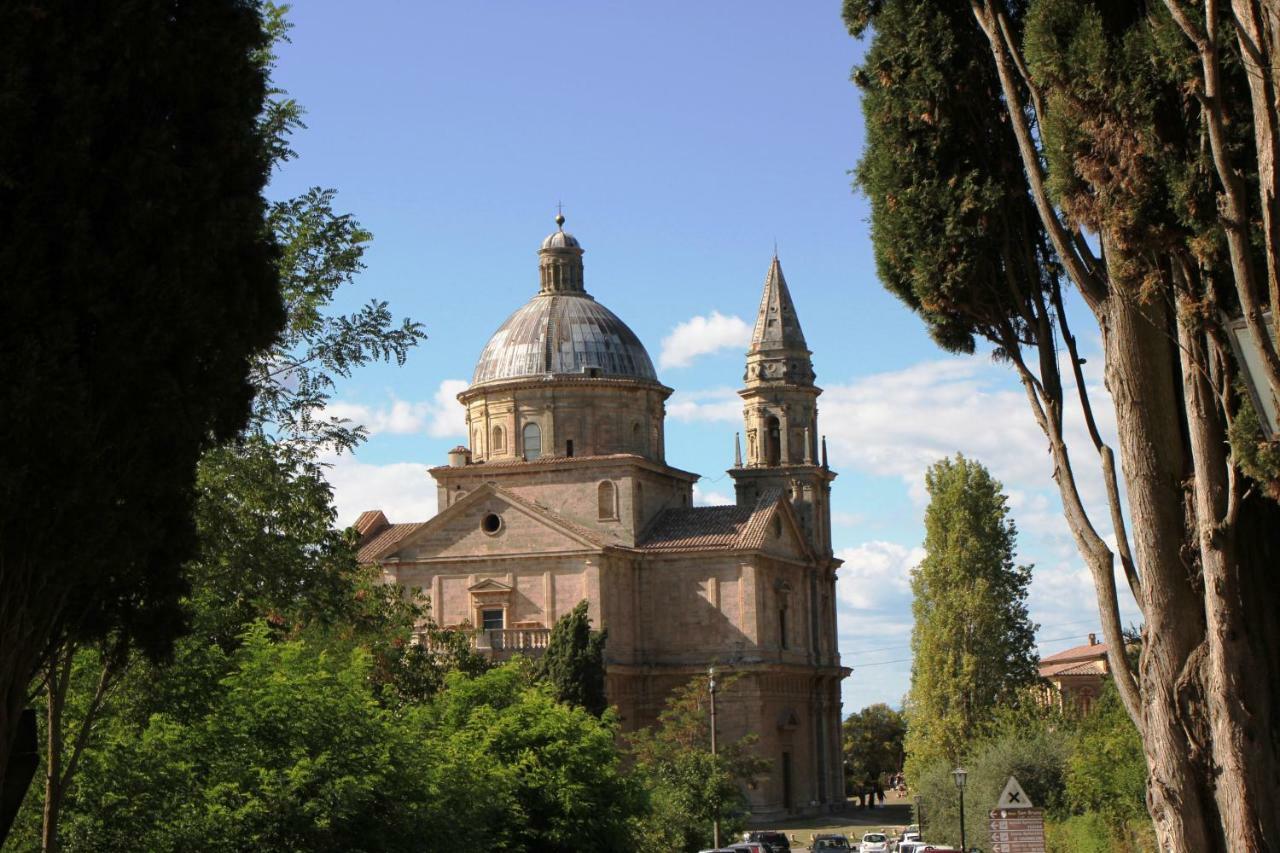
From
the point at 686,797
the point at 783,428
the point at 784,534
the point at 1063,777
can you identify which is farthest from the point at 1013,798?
the point at 783,428

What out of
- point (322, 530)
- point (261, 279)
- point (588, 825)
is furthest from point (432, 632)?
point (261, 279)

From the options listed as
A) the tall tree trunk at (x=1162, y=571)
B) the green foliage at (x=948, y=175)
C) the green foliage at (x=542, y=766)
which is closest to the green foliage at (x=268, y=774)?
the green foliage at (x=542, y=766)

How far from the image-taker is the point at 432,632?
38.8m

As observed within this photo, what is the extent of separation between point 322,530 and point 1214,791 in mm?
12246

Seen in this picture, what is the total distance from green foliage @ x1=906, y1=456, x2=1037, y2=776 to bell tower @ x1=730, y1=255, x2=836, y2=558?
1475cm

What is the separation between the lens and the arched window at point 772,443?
2867 inches

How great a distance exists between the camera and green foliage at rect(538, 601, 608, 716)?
5350 centimetres

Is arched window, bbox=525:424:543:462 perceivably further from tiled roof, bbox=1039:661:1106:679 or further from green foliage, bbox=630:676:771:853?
tiled roof, bbox=1039:661:1106:679

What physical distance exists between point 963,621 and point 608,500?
592 inches

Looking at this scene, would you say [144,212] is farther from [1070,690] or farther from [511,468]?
[1070,690]

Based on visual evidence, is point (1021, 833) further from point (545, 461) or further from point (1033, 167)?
point (545, 461)

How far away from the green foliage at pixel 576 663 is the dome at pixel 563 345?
588 inches

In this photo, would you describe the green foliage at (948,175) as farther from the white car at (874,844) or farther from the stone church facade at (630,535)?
the stone church facade at (630,535)

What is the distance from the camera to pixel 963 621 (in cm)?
5666
